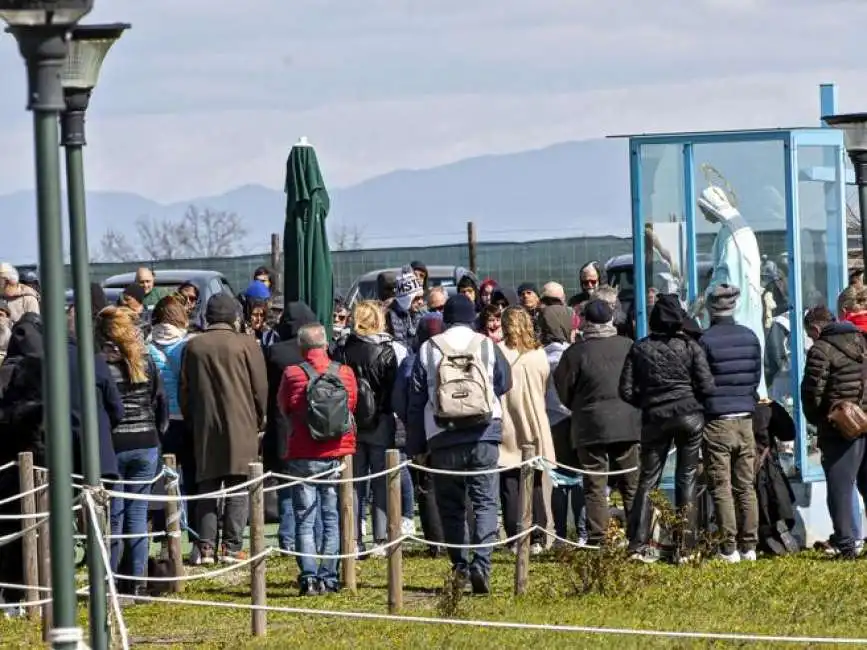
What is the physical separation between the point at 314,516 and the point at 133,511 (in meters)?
1.22

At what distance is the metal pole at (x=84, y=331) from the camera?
1112 centimetres

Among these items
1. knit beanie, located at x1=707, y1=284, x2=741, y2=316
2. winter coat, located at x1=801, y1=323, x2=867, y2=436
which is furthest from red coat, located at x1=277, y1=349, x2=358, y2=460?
winter coat, located at x1=801, y1=323, x2=867, y2=436

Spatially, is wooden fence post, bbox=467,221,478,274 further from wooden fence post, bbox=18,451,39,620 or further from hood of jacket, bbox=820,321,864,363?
wooden fence post, bbox=18,451,39,620

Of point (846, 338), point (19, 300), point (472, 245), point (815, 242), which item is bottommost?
point (846, 338)

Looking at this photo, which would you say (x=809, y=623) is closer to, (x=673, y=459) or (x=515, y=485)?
(x=515, y=485)

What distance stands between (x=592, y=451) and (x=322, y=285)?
14.3 feet

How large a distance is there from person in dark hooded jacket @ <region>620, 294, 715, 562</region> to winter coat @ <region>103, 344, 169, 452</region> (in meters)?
3.28

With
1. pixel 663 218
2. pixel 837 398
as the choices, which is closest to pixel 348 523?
pixel 837 398

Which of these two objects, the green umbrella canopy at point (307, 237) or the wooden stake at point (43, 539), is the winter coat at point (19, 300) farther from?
the wooden stake at point (43, 539)

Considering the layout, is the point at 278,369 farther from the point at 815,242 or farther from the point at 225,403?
the point at 815,242

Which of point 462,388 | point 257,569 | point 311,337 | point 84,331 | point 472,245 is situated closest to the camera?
point 84,331

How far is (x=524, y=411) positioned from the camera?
16.0 meters

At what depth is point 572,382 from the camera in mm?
15742

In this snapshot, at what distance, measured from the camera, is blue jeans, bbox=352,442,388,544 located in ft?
53.1
